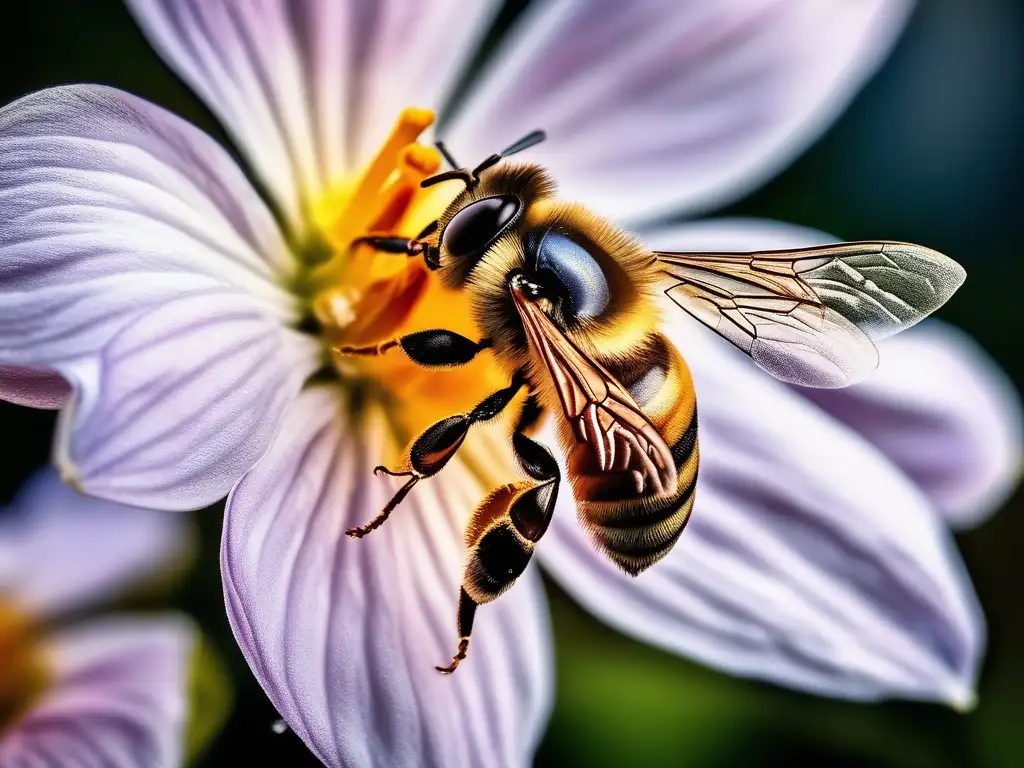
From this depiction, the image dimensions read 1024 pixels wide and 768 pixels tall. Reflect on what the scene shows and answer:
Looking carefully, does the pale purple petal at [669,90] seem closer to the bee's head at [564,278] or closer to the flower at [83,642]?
the bee's head at [564,278]

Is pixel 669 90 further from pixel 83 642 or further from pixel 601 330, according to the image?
pixel 83 642

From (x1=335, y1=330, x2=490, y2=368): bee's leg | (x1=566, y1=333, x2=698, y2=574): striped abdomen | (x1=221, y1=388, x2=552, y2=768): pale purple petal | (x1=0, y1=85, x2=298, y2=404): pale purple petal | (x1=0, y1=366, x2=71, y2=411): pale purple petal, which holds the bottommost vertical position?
(x1=221, y1=388, x2=552, y2=768): pale purple petal

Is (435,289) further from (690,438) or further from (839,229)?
(839,229)

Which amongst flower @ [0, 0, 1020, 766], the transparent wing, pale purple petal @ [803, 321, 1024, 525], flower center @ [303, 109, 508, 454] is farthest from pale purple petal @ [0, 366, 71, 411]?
pale purple petal @ [803, 321, 1024, 525]

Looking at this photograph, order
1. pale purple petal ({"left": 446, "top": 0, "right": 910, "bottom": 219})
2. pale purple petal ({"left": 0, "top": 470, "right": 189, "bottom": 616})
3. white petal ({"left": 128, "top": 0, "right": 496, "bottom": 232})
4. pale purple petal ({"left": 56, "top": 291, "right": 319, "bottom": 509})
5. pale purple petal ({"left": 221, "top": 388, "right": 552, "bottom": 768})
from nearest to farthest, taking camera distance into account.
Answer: pale purple petal ({"left": 56, "top": 291, "right": 319, "bottom": 509}) → pale purple petal ({"left": 221, "top": 388, "right": 552, "bottom": 768}) → white petal ({"left": 128, "top": 0, "right": 496, "bottom": 232}) → pale purple petal ({"left": 446, "top": 0, "right": 910, "bottom": 219}) → pale purple petal ({"left": 0, "top": 470, "right": 189, "bottom": 616})

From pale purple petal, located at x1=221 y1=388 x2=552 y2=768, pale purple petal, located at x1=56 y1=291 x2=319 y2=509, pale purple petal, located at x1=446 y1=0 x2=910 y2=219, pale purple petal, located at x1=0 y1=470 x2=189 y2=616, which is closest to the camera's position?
pale purple petal, located at x1=56 y1=291 x2=319 y2=509

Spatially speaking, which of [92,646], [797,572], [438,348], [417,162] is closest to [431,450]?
[438,348]

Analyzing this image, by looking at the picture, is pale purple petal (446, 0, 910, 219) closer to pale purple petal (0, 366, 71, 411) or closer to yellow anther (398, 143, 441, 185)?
yellow anther (398, 143, 441, 185)
